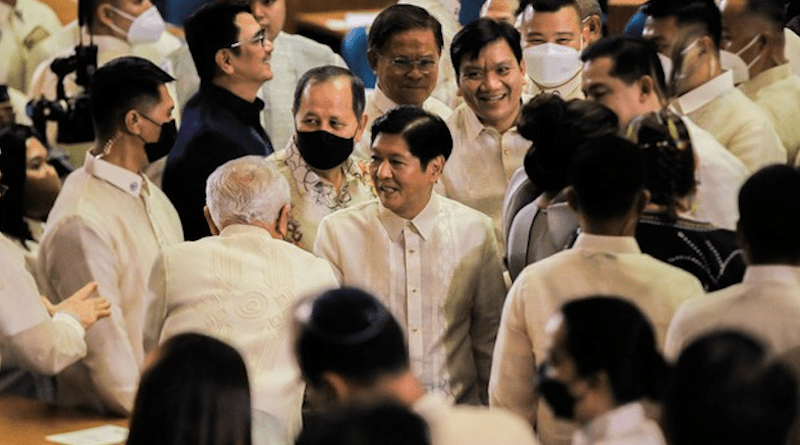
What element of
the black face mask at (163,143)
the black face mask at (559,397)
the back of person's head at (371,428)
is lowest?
the black face mask at (163,143)

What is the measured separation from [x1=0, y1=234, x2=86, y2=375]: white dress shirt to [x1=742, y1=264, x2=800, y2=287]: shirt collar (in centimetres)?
195

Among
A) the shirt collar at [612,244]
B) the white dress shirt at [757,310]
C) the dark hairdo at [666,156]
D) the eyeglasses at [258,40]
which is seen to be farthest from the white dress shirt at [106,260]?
the white dress shirt at [757,310]

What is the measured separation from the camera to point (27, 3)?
7738 millimetres

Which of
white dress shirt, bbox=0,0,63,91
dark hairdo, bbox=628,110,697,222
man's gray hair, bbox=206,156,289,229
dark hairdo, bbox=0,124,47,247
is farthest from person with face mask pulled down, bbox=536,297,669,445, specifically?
white dress shirt, bbox=0,0,63,91

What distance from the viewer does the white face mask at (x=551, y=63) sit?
5883 mm

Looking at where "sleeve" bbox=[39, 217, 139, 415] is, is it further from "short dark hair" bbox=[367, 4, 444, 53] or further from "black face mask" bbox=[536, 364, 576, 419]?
"black face mask" bbox=[536, 364, 576, 419]

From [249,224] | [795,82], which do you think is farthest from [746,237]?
[795,82]

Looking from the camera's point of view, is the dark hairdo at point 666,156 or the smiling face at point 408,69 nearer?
the dark hairdo at point 666,156

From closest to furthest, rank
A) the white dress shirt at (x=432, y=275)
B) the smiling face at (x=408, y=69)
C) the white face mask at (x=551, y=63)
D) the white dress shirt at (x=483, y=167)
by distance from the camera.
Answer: the white dress shirt at (x=432, y=275)
the white dress shirt at (x=483, y=167)
the smiling face at (x=408, y=69)
the white face mask at (x=551, y=63)

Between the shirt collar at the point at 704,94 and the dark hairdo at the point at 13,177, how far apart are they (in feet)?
6.91

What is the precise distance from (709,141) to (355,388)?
2079 millimetres

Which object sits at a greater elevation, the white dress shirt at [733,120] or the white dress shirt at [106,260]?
the white dress shirt at [733,120]

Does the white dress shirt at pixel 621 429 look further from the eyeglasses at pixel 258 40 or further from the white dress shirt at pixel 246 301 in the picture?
the eyeglasses at pixel 258 40

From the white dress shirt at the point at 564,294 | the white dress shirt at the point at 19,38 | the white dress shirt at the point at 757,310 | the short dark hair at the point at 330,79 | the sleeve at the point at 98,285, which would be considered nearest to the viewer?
the white dress shirt at the point at 757,310
